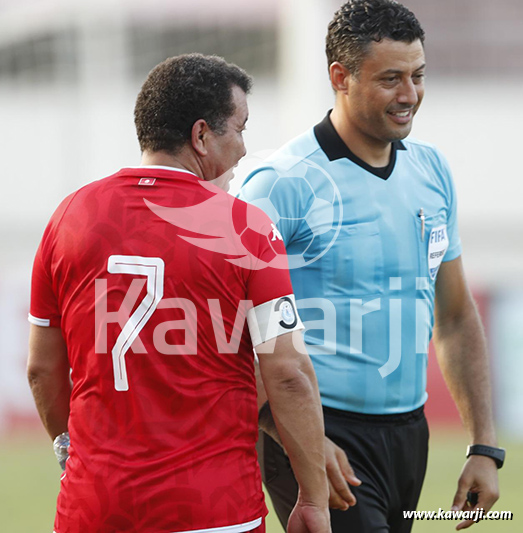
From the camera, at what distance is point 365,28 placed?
107 inches

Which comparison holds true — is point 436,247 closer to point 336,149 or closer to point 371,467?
point 336,149

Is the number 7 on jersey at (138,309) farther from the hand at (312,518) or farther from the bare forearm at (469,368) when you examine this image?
the bare forearm at (469,368)

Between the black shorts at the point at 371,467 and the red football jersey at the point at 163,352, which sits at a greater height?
the red football jersey at the point at 163,352

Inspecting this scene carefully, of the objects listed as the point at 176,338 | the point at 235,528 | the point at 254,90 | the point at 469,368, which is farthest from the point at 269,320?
the point at 254,90

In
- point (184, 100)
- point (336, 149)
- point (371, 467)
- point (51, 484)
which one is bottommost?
point (51, 484)

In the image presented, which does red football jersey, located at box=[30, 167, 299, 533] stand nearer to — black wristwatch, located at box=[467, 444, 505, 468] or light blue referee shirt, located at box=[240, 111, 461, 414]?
light blue referee shirt, located at box=[240, 111, 461, 414]

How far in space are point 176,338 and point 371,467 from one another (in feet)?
2.78

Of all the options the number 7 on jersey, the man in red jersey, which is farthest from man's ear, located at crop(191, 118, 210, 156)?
the number 7 on jersey

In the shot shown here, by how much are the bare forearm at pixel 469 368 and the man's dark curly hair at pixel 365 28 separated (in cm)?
86

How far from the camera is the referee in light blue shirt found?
2.65m

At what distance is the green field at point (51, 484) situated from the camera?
6.32 metres

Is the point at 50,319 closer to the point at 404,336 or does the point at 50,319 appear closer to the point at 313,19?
the point at 404,336

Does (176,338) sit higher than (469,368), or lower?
higher

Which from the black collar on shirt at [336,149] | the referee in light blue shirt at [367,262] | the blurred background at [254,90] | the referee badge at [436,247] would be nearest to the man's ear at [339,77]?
the referee in light blue shirt at [367,262]
